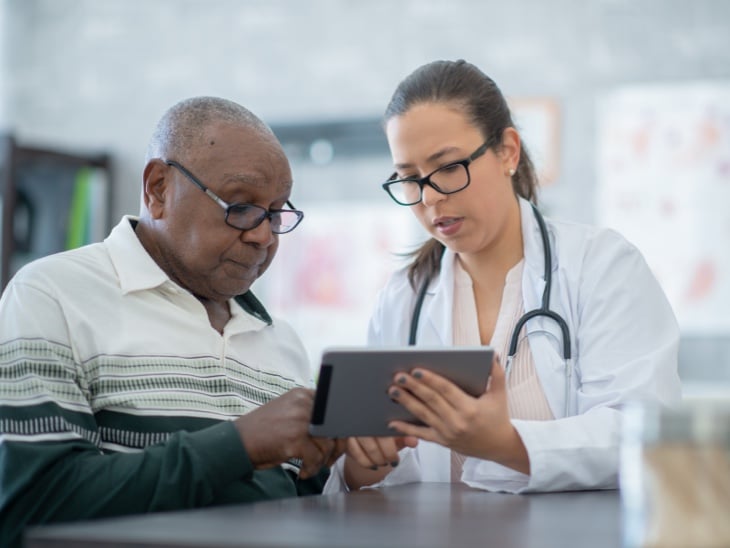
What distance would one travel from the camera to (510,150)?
6.63ft

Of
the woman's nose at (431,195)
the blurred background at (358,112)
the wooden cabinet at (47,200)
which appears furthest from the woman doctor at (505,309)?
the wooden cabinet at (47,200)

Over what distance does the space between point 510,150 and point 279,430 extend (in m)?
0.88

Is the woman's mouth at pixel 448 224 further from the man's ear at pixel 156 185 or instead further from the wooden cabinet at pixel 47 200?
the wooden cabinet at pixel 47 200

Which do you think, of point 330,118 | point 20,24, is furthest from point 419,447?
point 20,24

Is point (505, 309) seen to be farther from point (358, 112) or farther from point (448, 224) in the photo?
point (358, 112)

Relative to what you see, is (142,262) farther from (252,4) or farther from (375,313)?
(252,4)

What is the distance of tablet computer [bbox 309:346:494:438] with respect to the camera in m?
1.38

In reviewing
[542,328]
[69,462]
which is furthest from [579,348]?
[69,462]

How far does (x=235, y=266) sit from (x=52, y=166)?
9.70 feet

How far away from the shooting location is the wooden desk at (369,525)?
0.98m

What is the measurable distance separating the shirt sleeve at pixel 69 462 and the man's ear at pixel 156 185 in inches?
14.8

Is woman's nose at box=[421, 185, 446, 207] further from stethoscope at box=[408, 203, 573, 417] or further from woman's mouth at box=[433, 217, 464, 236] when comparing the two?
stethoscope at box=[408, 203, 573, 417]

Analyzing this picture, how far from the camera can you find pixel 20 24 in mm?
4754

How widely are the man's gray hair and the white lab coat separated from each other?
56cm
